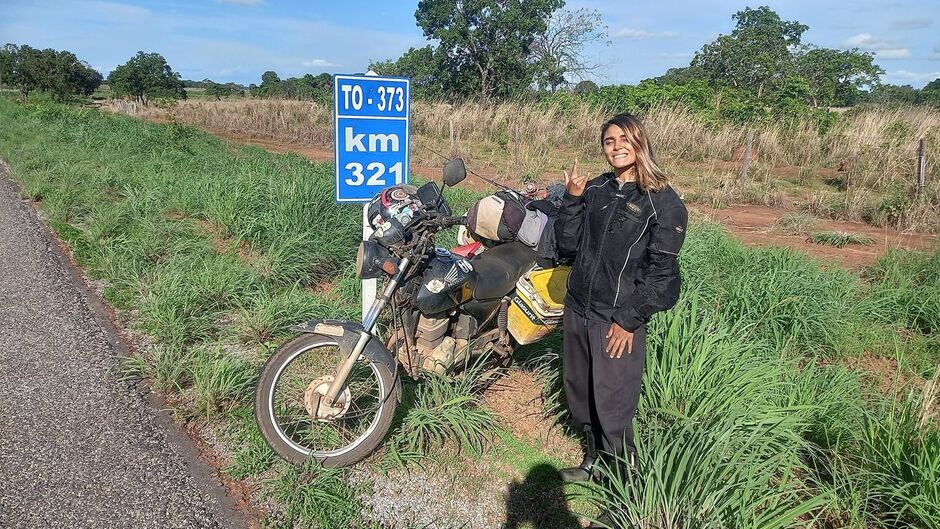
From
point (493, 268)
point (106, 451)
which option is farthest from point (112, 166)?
point (493, 268)

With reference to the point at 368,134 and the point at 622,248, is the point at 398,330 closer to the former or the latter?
the point at 622,248

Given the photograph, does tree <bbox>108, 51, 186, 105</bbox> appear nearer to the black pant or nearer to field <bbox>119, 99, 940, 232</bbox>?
field <bbox>119, 99, 940, 232</bbox>

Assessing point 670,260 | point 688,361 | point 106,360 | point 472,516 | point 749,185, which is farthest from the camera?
point 749,185

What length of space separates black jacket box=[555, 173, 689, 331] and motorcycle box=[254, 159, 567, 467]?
18.2 inches

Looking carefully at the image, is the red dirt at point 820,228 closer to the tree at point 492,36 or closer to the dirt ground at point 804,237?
the dirt ground at point 804,237

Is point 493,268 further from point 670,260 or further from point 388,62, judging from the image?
point 388,62

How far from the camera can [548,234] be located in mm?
3006

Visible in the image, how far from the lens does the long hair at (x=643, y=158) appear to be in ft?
7.81

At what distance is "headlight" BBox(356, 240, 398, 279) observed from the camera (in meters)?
2.62

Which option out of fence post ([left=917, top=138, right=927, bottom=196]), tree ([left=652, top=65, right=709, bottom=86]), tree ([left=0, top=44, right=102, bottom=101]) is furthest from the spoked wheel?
tree ([left=0, top=44, right=102, bottom=101])

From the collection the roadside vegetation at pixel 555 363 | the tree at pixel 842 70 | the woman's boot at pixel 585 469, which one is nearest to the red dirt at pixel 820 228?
the roadside vegetation at pixel 555 363

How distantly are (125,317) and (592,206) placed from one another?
368 centimetres

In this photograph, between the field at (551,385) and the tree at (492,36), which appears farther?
the tree at (492,36)

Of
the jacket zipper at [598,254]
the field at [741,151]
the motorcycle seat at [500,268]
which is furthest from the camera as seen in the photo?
the field at [741,151]
